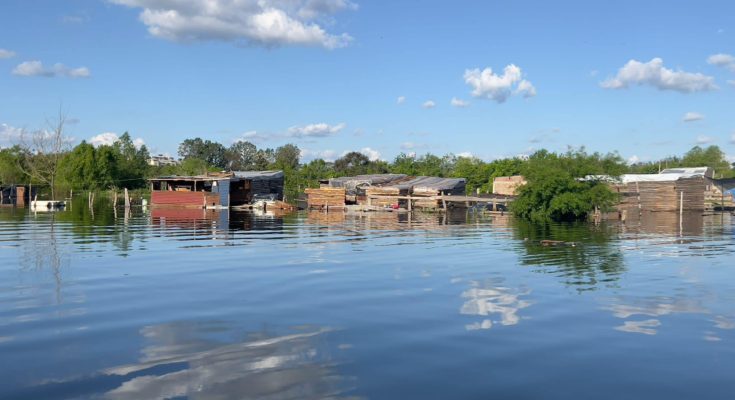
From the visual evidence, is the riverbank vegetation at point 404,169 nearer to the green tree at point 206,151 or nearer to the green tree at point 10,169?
the green tree at point 10,169

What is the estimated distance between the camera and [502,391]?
21.5 ft

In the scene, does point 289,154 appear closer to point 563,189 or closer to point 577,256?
point 563,189

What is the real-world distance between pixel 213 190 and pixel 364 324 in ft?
157

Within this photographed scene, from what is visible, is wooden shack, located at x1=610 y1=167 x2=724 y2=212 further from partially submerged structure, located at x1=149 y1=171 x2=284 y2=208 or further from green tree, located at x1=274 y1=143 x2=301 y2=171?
green tree, located at x1=274 y1=143 x2=301 y2=171

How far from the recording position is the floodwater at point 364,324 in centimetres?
677

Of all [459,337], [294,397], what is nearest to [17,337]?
[294,397]

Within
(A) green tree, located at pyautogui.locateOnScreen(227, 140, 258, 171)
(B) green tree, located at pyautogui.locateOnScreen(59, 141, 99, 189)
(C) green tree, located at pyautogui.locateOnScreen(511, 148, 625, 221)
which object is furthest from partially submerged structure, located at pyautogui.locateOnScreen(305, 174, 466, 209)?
(A) green tree, located at pyautogui.locateOnScreen(227, 140, 258, 171)

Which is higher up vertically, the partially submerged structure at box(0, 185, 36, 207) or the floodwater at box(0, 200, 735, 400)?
the partially submerged structure at box(0, 185, 36, 207)

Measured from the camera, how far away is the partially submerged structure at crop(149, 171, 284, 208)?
54219 mm

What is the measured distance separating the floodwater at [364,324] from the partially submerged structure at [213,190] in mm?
35075

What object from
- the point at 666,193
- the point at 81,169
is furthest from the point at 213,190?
the point at 666,193

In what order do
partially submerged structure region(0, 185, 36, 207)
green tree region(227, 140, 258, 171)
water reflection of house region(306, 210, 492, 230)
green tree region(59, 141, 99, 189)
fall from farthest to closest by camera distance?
1. green tree region(227, 140, 258, 171)
2. green tree region(59, 141, 99, 189)
3. partially submerged structure region(0, 185, 36, 207)
4. water reflection of house region(306, 210, 492, 230)

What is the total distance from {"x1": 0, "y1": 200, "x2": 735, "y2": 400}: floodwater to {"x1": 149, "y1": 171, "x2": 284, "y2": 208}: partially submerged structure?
3507cm

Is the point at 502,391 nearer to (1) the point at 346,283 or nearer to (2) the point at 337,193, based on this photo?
(1) the point at 346,283
